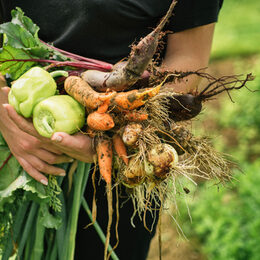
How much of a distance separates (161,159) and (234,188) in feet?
6.52

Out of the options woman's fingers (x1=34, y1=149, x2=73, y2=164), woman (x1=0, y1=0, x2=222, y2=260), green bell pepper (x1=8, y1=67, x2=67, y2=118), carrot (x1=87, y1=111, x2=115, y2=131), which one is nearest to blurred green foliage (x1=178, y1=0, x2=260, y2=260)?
woman (x1=0, y1=0, x2=222, y2=260)

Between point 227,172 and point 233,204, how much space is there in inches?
59.1

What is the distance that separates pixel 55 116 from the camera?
104 centimetres

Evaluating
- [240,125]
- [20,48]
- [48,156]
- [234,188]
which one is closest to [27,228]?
[48,156]

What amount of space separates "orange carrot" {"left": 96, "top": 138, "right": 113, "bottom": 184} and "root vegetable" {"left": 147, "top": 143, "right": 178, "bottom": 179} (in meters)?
0.14

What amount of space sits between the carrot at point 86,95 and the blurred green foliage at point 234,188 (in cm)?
40

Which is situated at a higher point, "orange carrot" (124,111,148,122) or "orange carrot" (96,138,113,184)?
"orange carrot" (124,111,148,122)

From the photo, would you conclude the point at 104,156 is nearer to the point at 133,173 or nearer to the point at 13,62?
the point at 133,173

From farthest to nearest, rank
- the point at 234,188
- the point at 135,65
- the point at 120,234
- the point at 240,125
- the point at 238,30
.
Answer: the point at 238,30 < the point at 240,125 < the point at 234,188 < the point at 120,234 < the point at 135,65

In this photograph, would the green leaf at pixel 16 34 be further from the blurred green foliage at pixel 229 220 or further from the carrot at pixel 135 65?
the blurred green foliage at pixel 229 220

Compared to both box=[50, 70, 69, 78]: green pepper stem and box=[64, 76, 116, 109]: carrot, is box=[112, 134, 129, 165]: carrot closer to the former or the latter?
box=[64, 76, 116, 109]: carrot

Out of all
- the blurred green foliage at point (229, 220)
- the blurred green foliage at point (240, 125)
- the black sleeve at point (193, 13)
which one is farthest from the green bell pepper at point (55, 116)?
the blurred green foliage at point (240, 125)

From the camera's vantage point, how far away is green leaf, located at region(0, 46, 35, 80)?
115cm

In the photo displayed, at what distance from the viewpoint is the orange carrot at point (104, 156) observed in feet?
3.68
